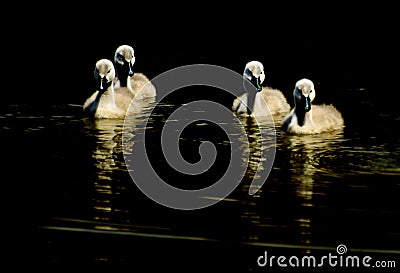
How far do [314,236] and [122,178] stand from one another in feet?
9.19

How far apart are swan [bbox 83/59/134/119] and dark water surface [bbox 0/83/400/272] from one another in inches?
56.1

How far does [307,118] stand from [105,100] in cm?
324

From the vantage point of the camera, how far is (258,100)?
1616 cm

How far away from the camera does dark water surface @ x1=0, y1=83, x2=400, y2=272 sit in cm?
841

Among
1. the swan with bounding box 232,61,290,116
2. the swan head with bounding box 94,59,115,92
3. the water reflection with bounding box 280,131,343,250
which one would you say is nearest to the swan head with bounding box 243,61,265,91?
the swan with bounding box 232,61,290,116

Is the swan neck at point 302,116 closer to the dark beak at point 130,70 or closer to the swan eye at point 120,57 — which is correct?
the dark beak at point 130,70

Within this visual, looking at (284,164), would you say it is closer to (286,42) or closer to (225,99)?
(225,99)

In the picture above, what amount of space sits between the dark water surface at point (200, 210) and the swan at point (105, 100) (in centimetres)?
143

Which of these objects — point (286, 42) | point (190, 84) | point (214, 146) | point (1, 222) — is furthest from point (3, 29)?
point (1, 222)

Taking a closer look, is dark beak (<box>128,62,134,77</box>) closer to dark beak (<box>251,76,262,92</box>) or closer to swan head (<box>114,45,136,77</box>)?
swan head (<box>114,45,136,77</box>)

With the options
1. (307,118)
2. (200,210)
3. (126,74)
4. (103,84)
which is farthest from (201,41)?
(200,210)

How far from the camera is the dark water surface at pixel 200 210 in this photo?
27.6ft

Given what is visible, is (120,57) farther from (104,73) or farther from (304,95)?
(304,95)

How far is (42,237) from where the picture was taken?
876 centimetres
